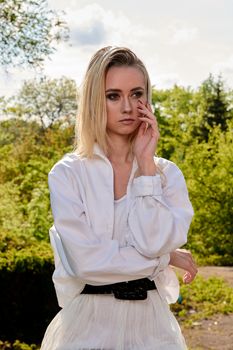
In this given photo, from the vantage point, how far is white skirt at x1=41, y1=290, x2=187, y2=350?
2.67 metres

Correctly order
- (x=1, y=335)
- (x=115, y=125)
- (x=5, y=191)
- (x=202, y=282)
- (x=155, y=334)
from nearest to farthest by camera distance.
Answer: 1. (x=155, y=334)
2. (x=115, y=125)
3. (x=1, y=335)
4. (x=202, y=282)
5. (x=5, y=191)

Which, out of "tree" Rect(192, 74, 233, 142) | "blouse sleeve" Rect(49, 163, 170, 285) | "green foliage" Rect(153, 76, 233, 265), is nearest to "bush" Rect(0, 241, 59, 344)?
"blouse sleeve" Rect(49, 163, 170, 285)

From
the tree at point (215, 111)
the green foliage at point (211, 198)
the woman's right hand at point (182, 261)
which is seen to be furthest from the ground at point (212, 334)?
the tree at point (215, 111)

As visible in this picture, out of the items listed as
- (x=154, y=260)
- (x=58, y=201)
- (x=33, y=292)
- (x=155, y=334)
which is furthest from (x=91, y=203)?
(x=33, y=292)

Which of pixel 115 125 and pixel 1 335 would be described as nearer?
pixel 115 125

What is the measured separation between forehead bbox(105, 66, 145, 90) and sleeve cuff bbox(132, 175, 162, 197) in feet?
1.28

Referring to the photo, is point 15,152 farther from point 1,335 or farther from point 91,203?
point 91,203

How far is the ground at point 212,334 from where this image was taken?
7074 mm

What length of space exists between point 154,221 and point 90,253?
0.28 meters

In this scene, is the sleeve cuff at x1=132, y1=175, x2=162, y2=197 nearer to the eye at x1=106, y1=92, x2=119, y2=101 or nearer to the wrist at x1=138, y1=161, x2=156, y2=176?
the wrist at x1=138, y1=161, x2=156, y2=176

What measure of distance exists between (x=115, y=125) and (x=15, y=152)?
25265mm

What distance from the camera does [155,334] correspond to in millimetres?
2711

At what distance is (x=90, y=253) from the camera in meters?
2.71

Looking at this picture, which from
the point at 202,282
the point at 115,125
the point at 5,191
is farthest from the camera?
the point at 5,191
